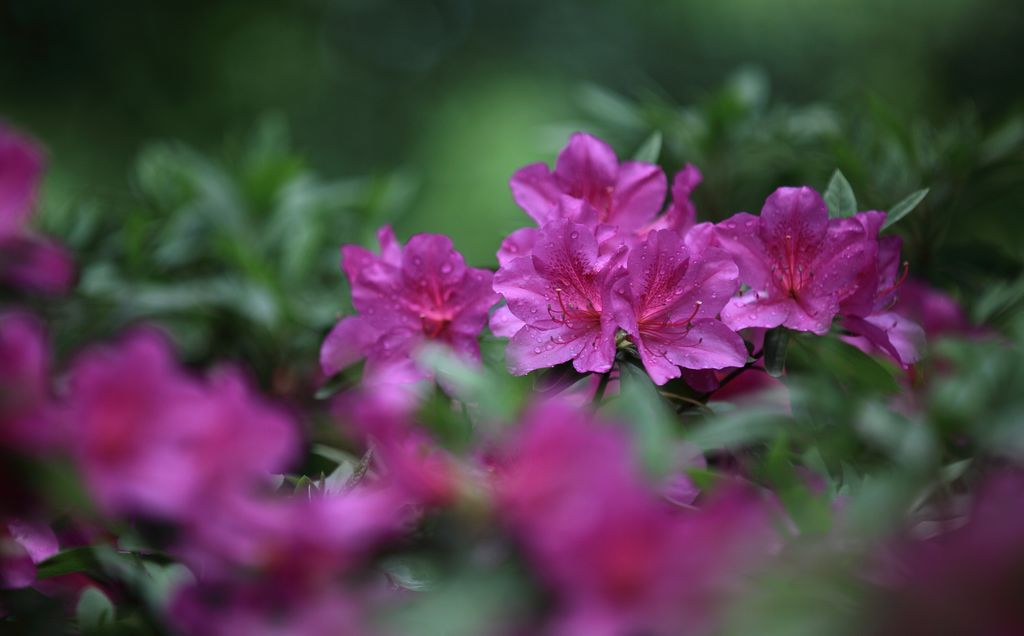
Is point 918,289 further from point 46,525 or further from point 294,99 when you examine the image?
point 294,99

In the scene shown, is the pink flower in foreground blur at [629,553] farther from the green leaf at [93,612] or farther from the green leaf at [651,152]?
the green leaf at [651,152]

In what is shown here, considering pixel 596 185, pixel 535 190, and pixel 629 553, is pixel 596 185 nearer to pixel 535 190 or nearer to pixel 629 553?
pixel 535 190

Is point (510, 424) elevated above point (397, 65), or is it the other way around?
point (397, 65)

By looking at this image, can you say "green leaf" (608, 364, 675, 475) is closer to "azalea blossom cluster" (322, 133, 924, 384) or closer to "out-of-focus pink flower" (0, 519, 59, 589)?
"azalea blossom cluster" (322, 133, 924, 384)

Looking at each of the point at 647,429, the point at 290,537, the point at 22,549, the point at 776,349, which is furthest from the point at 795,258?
the point at 22,549

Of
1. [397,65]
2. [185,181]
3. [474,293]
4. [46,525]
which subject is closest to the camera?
[46,525]

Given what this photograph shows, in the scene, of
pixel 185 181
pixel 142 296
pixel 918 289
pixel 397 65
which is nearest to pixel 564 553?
pixel 918 289

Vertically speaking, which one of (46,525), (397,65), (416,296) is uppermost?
(397,65)

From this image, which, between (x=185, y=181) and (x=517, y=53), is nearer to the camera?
(x=185, y=181)
